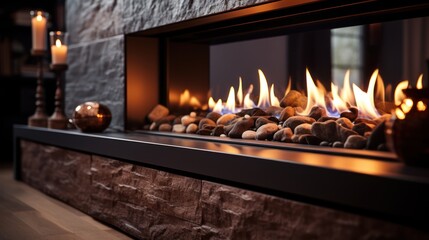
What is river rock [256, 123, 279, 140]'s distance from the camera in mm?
1822

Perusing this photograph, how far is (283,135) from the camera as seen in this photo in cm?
174

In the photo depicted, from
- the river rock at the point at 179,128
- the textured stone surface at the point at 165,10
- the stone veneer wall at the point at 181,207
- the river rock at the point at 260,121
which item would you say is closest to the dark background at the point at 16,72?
the stone veneer wall at the point at 181,207

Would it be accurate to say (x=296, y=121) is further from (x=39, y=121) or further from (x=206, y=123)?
(x=39, y=121)

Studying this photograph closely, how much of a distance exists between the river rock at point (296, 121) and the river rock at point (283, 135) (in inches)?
2.4

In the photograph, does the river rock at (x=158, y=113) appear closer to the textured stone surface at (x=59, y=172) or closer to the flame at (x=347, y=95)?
the textured stone surface at (x=59, y=172)

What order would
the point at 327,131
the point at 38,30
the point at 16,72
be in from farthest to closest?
the point at 16,72 → the point at 38,30 → the point at 327,131

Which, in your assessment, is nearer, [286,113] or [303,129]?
[303,129]

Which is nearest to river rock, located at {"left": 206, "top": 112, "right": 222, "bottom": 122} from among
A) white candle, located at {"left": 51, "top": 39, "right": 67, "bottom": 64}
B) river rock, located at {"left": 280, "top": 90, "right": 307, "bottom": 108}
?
river rock, located at {"left": 280, "top": 90, "right": 307, "bottom": 108}

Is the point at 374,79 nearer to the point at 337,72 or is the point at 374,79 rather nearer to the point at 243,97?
the point at 243,97

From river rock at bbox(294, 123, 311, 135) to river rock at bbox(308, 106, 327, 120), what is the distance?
Answer: 0.45 ft

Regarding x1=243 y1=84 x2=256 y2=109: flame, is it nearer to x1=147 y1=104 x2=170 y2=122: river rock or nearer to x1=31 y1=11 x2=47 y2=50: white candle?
x1=147 y1=104 x2=170 y2=122: river rock

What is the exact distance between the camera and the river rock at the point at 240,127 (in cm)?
195

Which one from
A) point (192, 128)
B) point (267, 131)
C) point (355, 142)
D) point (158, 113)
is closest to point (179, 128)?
point (192, 128)

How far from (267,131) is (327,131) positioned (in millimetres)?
246
